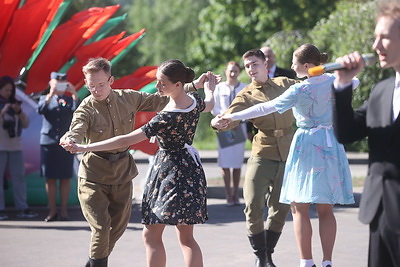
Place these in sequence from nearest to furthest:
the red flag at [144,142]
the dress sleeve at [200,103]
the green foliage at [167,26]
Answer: the dress sleeve at [200,103], the red flag at [144,142], the green foliage at [167,26]

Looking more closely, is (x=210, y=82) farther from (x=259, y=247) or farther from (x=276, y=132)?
(x=259, y=247)

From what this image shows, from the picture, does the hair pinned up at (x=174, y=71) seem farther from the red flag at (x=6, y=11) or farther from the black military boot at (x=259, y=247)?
the red flag at (x=6, y=11)

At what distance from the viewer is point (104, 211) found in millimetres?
6273

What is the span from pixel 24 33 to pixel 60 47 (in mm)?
502

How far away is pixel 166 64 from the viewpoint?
229 inches

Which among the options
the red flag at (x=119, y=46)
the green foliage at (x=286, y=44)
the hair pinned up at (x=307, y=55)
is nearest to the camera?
the hair pinned up at (x=307, y=55)

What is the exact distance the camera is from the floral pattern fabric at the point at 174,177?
5741 mm

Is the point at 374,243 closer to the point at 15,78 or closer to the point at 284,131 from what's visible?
the point at 284,131

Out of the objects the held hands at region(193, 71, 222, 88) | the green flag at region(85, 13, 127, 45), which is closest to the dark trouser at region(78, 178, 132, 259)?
the held hands at region(193, 71, 222, 88)

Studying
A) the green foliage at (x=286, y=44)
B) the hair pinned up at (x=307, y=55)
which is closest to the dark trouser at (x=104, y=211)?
the hair pinned up at (x=307, y=55)

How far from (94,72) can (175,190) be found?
1.21 m

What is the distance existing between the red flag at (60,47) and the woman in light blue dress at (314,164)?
16.4ft

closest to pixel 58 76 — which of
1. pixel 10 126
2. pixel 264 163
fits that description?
pixel 10 126

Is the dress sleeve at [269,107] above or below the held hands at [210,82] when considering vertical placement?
below
